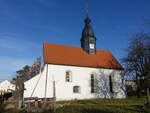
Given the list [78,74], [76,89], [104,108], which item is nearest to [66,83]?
[76,89]

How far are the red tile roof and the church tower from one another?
89cm

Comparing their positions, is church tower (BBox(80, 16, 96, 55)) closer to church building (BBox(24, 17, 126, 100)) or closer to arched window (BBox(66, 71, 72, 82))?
church building (BBox(24, 17, 126, 100))

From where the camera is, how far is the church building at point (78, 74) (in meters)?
23.3

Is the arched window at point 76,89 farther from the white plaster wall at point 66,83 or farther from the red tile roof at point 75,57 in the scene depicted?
the red tile roof at point 75,57

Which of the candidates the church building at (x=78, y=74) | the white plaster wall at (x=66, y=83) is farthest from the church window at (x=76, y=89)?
the white plaster wall at (x=66, y=83)

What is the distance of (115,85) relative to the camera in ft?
91.6

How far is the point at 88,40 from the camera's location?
29797 millimetres

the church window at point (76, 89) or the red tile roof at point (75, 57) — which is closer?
the church window at point (76, 89)

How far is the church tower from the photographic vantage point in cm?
2980

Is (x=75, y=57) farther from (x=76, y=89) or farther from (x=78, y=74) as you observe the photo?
(x=76, y=89)

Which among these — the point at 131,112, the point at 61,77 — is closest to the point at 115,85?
the point at 61,77

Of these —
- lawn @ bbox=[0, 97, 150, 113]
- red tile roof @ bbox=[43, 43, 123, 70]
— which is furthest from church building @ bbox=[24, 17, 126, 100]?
lawn @ bbox=[0, 97, 150, 113]

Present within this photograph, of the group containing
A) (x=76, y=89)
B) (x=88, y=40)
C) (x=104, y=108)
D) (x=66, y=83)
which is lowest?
(x=104, y=108)

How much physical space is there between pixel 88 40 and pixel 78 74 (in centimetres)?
776
